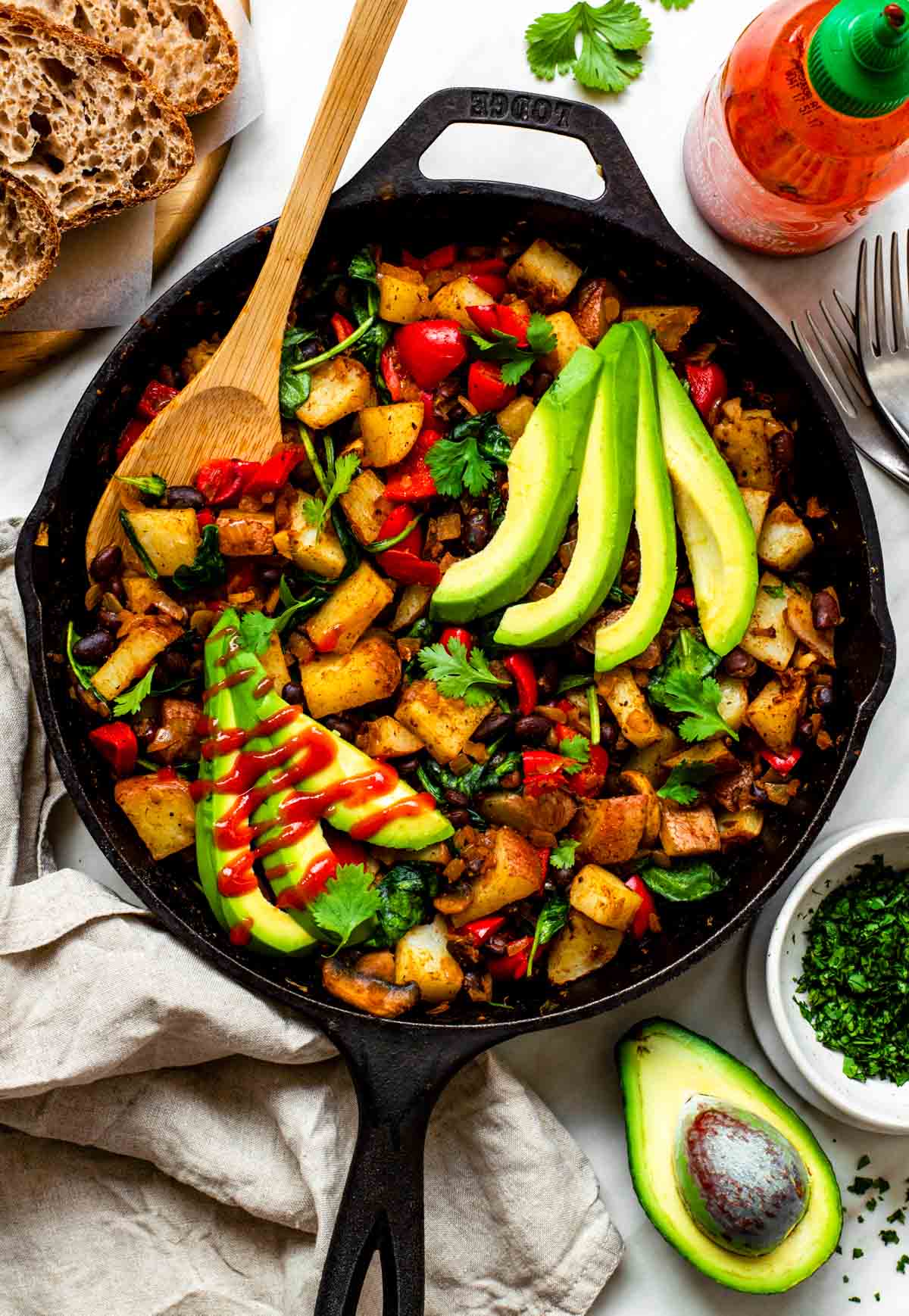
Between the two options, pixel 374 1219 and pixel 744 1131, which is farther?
pixel 744 1131

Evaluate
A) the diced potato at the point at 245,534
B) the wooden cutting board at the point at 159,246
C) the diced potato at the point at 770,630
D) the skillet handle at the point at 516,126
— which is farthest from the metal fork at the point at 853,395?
the wooden cutting board at the point at 159,246

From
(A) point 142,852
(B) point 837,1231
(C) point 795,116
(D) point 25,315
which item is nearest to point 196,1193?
(A) point 142,852

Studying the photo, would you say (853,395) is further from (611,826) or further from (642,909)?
(642,909)

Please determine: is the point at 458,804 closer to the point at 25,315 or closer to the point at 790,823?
the point at 790,823

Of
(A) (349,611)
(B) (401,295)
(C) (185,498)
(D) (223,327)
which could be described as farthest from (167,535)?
(B) (401,295)

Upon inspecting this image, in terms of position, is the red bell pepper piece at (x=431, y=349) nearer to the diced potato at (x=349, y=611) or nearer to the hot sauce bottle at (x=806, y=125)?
the diced potato at (x=349, y=611)
